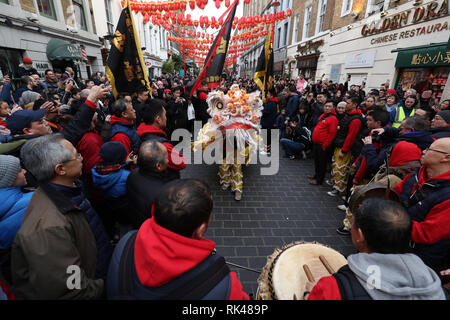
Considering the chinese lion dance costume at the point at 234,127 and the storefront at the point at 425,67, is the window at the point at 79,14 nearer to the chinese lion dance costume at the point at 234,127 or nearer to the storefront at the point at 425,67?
the chinese lion dance costume at the point at 234,127

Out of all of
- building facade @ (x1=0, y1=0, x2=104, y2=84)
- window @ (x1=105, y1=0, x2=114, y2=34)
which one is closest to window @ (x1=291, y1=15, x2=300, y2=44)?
window @ (x1=105, y1=0, x2=114, y2=34)

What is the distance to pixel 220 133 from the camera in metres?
4.69

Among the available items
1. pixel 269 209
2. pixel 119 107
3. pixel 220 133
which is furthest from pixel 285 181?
pixel 119 107

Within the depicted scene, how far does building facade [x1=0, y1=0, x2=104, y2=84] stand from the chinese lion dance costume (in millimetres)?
8900

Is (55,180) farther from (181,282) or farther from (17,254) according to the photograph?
(181,282)

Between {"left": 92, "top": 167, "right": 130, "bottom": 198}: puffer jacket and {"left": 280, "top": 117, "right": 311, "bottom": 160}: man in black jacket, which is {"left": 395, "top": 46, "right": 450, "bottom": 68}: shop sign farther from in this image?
{"left": 92, "top": 167, "right": 130, "bottom": 198}: puffer jacket

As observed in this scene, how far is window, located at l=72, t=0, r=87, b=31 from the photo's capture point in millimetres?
12570

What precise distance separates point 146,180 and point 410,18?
11.6 metres

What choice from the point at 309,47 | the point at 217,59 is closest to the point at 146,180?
the point at 217,59

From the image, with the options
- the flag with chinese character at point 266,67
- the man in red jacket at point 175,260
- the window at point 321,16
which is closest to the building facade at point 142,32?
the flag with chinese character at point 266,67

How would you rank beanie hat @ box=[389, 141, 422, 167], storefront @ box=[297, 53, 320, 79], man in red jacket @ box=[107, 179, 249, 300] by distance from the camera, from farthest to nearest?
storefront @ box=[297, 53, 320, 79] → beanie hat @ box=[389, 141, 422, 167] → man in red jacket @ box=[107, 179, 249, 300]

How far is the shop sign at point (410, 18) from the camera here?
7.18m

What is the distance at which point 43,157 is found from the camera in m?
1.52

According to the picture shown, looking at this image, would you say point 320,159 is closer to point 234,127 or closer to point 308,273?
point 234,127
